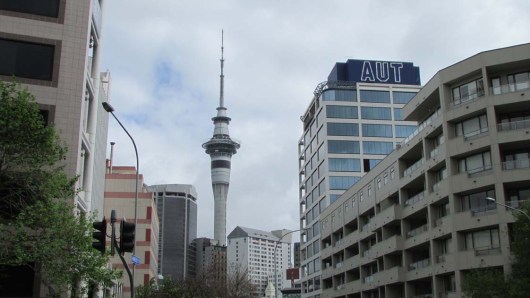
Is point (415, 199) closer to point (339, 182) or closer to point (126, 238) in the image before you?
point (126, 238)

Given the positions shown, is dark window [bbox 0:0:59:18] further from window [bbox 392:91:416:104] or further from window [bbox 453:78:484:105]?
window [bbox 392:91:416:104]

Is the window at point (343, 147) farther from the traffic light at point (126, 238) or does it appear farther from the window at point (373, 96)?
the traffic light at point (126, 238)

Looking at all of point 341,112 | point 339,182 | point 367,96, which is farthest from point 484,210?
point 367,96

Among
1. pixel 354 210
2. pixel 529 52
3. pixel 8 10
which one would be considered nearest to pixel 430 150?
pixel 529 52

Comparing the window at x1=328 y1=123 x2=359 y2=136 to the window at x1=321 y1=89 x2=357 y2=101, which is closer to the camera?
the window at x1=328 y1=123 x2=359 y2=136

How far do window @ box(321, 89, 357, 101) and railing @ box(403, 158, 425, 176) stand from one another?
159ft

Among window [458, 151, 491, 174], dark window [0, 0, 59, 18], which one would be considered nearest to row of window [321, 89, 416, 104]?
window [458, 151, 491, 174]

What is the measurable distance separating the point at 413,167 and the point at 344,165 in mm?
48516

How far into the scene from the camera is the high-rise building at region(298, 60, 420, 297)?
110 m

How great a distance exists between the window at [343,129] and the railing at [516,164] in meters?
61.8

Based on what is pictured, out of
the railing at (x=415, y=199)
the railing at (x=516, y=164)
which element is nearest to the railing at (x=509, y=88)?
the railing at (x=516, y=164)

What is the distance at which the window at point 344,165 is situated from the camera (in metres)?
110

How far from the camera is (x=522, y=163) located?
48688 millimetres

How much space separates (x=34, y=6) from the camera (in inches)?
1353
